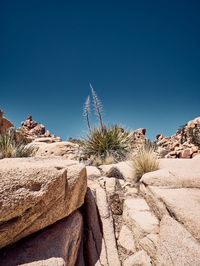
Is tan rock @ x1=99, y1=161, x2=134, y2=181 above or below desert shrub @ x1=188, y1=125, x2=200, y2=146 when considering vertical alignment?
below

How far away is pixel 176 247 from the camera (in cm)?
158

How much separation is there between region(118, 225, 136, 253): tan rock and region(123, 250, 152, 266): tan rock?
0.31 feet

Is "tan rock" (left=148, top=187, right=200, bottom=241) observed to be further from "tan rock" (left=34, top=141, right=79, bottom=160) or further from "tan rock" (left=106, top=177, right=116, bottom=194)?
"tan rock" (left=34, top=141, right=79, bottom=160)

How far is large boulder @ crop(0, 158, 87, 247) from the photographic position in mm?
1281

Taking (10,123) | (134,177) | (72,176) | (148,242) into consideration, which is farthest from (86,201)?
(10,123)

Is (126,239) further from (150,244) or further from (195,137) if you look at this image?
(195,137)

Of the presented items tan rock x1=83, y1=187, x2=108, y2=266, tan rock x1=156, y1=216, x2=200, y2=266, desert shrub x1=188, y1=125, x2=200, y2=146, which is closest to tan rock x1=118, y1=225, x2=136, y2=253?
tan rock x1=83, y1=187, x2=108, y2=266

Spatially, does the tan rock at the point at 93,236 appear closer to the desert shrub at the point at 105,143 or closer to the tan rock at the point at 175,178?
the tan rock at the point at 175,178

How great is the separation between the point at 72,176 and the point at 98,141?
4086 millimetres

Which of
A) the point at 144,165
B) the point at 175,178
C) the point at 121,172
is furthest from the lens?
the point at 121,172

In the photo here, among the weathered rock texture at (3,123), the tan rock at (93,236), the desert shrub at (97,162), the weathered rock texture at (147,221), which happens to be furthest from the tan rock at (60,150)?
the weathered rock texture at (3,123)

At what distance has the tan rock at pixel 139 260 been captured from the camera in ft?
5.34

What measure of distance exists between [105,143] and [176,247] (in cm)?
438

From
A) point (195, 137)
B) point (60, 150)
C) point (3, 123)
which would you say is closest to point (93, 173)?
point (60, 150)
